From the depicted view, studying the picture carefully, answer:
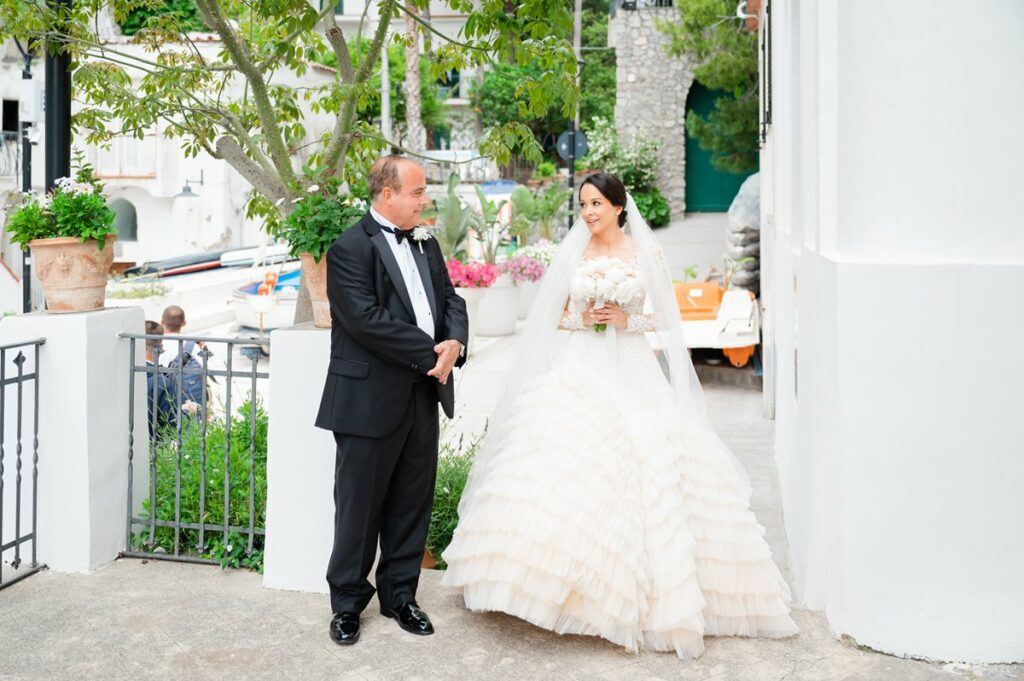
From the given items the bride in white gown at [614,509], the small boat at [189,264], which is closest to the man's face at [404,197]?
the bride in white gown at [614,509]

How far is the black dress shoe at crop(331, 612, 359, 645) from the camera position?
457 cm

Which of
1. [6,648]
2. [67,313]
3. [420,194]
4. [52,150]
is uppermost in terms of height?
[52,150]

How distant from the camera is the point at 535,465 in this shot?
4.66 m

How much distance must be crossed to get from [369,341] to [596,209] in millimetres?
1542

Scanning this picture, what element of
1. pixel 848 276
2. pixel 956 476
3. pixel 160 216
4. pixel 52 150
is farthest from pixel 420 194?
pixel 160 216

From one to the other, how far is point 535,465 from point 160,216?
3538cm

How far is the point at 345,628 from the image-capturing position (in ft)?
15.1

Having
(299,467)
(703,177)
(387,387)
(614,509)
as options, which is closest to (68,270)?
(299,467)

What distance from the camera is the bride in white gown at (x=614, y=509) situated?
441 cm

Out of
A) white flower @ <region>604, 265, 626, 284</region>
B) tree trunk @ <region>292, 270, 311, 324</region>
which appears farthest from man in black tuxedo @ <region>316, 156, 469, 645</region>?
tree trunk @ <region>292, 270, 311, 324</region>

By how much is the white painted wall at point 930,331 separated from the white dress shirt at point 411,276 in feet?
5.57

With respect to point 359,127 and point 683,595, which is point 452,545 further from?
point 359,127

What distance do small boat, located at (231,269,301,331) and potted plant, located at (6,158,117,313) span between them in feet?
38.8

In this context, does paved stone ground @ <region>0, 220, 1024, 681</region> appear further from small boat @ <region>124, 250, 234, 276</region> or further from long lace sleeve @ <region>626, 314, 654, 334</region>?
small boat @ <region>124, 250, 234, 276</region>
